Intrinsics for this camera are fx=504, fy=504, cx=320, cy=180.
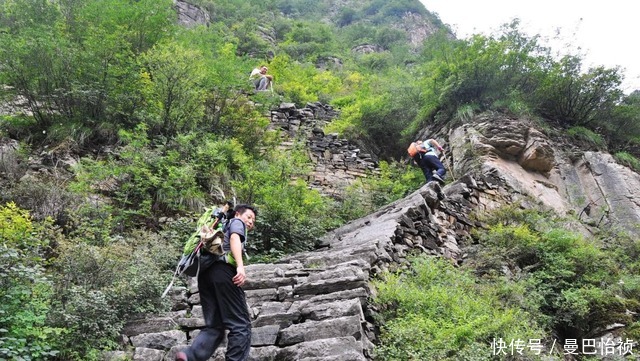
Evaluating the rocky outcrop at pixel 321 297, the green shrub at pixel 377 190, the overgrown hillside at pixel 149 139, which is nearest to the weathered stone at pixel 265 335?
the rocky outcrop at pixel 321 297

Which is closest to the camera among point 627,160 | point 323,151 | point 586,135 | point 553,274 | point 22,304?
point 22,304

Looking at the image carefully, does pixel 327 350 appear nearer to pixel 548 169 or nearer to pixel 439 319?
pixel 439 319

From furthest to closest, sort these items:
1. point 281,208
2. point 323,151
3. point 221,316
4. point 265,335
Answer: point 323,151
point 281,208
point 265,335
point 221,316

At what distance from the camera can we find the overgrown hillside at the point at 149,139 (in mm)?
5629

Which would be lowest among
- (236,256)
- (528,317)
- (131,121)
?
(131,121)

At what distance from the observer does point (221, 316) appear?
181 inches

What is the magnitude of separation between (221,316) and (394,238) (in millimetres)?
3726

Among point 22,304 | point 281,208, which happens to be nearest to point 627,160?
point 281,208

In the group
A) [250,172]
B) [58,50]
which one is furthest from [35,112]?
[250,172]

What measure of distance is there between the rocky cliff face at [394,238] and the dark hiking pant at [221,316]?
0.57m

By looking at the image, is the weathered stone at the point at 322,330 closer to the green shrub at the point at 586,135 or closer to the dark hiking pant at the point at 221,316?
the dark hiking pant at the point at 221,316

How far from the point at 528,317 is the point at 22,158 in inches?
337

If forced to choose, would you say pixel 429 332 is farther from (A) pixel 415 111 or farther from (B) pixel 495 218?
(A) pixel 415 111

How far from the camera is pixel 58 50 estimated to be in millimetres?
9930
